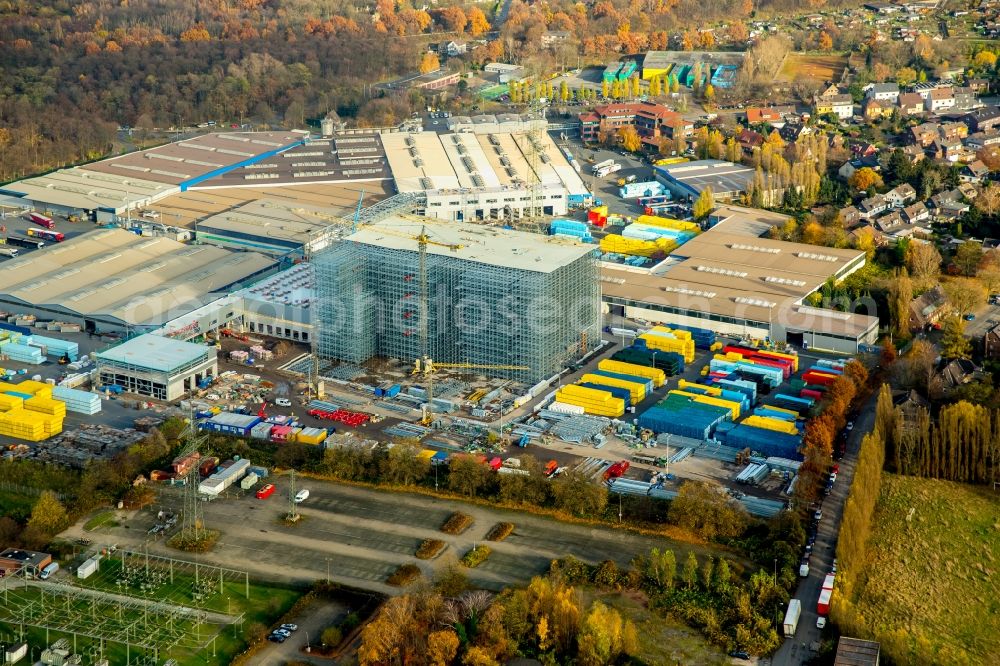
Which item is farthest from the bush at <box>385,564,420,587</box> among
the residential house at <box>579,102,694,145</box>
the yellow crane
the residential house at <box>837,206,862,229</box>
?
the residential house at <box>579,102,694,145</box>

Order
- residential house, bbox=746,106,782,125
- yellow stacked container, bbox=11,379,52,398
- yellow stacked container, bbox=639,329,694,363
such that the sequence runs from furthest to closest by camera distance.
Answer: residential house, bbox=746,106,782,125 < yellow stacked container, bbox=639,329,694,363 < yellow stacked container, bbox=11,379,52,398

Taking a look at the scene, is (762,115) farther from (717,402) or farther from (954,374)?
(717,402)

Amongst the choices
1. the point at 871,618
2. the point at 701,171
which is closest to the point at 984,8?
the point at 701,171

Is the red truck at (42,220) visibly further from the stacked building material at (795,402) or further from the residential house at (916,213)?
the residential house at (916,213)

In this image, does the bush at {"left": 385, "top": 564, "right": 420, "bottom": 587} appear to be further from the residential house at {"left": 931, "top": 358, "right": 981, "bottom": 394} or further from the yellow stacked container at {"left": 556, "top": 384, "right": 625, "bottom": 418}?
the residential house at {"left": 931, "top": 358, "right": 981, "bottom": 394}

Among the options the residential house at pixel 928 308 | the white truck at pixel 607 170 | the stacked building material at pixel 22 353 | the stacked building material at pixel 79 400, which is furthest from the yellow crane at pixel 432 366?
the white truck at pixel 607 170

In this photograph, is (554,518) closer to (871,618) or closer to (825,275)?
(871,618)

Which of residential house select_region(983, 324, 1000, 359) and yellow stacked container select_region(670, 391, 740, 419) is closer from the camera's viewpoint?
yellow stacked container select_region(670, 391, 740, 419)
